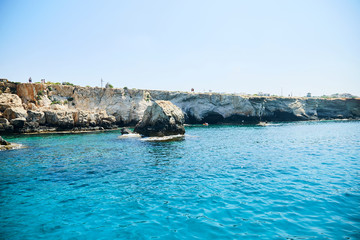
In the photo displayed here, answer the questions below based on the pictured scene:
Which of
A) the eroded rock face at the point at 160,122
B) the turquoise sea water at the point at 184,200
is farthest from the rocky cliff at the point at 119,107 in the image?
the turquoise sea water at the point at 184,200

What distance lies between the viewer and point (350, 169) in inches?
510

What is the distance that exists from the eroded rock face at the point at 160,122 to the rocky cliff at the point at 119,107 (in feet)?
62.5

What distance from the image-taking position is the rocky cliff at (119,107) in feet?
138

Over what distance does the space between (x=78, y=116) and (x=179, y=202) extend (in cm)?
4291

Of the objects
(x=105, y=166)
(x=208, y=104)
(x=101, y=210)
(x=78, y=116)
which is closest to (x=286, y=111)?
(x=208, y=104)

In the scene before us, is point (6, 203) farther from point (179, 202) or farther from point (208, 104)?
point (208, 104)

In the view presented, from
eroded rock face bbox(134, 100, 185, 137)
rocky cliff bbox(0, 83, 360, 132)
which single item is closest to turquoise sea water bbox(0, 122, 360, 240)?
eroded rock face bbox(134, 100, 185, 137)

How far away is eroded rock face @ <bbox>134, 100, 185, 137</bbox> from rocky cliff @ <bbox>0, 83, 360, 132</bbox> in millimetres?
19046

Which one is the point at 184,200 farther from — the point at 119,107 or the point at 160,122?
the point at 119,107

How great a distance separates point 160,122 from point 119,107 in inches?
1081

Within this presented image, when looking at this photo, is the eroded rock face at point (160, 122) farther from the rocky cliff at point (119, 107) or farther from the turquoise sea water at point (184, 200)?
the rocky cliff at point (119, 107)

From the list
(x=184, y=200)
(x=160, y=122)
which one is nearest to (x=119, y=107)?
(x=160, y=122)

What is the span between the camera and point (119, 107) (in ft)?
185

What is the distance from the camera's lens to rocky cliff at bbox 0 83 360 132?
138 feet
